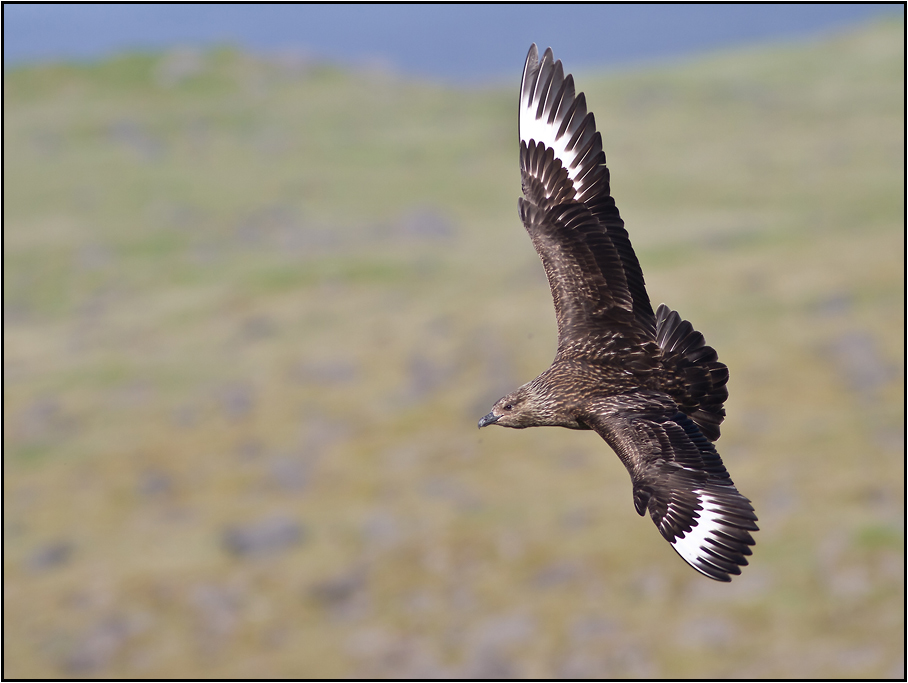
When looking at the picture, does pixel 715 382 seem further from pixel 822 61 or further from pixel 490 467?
pixel 822 61

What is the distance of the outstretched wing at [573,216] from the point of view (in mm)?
9984

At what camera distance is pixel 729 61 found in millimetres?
88250

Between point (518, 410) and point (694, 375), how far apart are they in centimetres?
147

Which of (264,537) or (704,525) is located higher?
(264,537)

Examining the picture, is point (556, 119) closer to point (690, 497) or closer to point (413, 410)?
point (690, 497)

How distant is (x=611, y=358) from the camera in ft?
32.4

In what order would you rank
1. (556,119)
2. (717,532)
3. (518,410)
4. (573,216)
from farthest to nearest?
(556,119), (573,216), (518,410), (717,532)

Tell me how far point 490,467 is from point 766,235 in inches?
736

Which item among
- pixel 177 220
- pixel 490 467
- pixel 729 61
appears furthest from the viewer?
pixel 729 61

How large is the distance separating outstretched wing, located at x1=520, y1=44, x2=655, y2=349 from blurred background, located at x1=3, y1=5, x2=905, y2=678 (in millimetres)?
17395

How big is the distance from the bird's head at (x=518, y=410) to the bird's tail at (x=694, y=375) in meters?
1.13

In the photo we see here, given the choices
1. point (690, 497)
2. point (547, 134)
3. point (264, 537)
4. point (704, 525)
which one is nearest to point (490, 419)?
point (690, 497)

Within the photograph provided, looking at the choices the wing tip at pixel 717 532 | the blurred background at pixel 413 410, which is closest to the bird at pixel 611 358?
the wing tip at pixel 717 532

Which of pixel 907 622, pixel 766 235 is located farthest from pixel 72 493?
pixel 766 235
